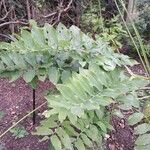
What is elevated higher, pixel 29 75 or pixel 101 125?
pixel 29 75

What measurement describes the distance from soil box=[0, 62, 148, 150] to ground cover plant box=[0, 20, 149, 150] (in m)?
0.57

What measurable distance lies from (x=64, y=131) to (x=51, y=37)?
0.36 meters

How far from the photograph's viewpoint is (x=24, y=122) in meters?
2.30

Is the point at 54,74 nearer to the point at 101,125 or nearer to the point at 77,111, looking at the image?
the point at 101,125

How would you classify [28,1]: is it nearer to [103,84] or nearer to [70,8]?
[70,8]

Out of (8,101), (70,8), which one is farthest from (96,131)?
(70,8)

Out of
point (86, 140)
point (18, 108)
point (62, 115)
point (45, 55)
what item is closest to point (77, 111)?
point (62, 115)

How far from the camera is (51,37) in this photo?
1369 mm

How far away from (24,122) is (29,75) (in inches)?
39.0

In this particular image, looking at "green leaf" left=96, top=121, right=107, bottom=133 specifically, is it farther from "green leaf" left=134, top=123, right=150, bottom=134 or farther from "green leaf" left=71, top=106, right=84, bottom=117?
"green leaf" left=71, top=106, right=84, bottom=117

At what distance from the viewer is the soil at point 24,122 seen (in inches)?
79.5

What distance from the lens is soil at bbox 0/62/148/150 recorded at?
2020 mm

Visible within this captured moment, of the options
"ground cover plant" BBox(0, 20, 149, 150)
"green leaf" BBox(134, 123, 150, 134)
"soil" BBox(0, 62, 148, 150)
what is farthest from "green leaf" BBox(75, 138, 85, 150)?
"soil" BBox(0, 62, 148, 150)

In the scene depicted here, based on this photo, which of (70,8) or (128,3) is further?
(128,3)
